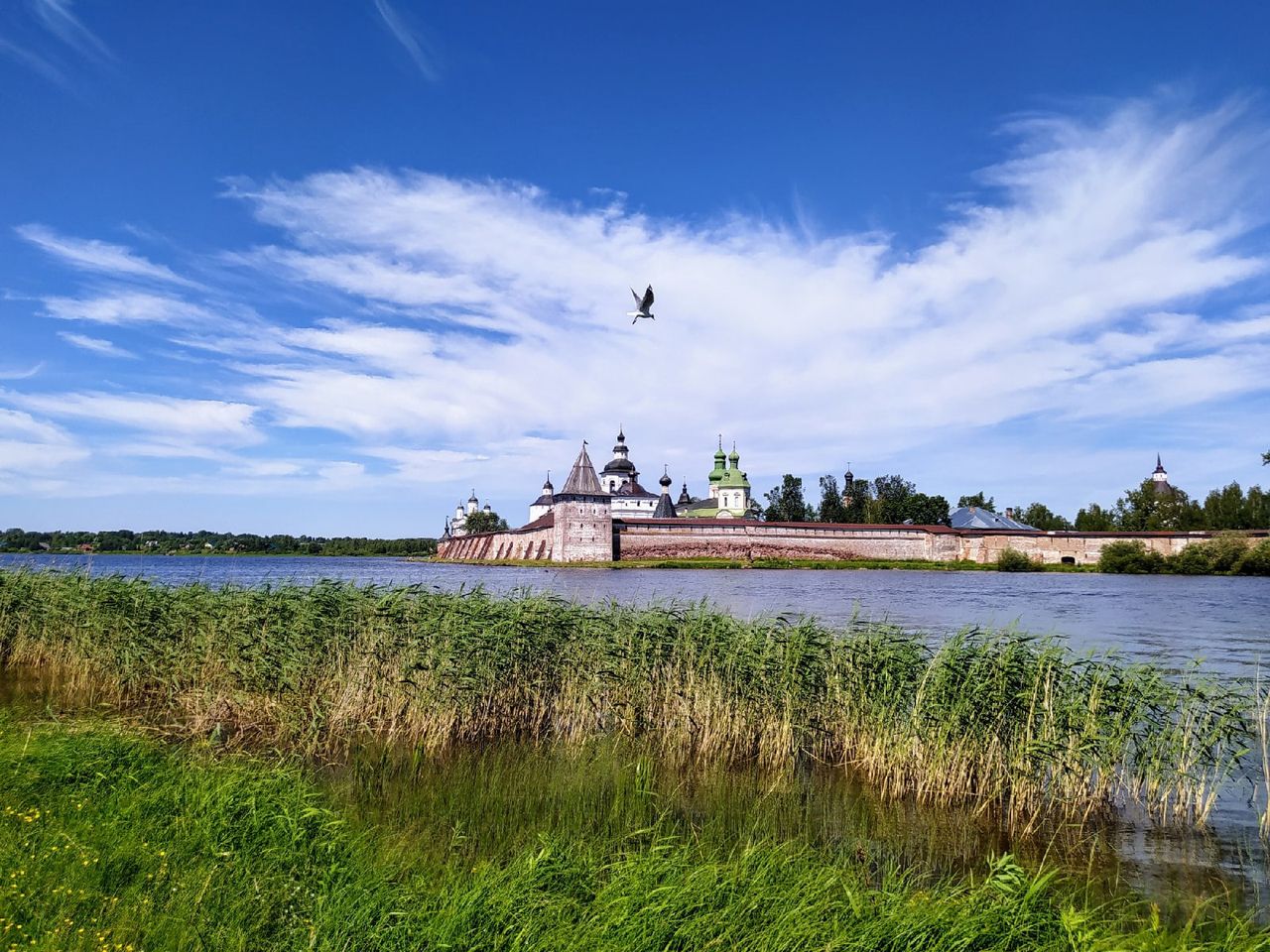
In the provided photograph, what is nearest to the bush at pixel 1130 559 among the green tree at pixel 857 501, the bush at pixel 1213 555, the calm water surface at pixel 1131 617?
the bush at pixel 1213 555

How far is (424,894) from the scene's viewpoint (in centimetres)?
396

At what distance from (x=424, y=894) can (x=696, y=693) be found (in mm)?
4346

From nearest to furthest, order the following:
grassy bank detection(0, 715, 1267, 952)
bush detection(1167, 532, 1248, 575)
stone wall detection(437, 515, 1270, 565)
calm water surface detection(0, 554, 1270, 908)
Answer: grassy bank detection(0, 715, 1267, 952) → calm water surface detection(0, 554, 1270, 908) → bush detection(1167, 532, 1248, 575) → stone wall detection(437, 515, 1270, 565)

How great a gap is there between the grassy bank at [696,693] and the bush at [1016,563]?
53.1m

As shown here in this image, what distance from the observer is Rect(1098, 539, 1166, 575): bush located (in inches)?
2030

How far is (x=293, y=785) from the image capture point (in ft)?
18.2

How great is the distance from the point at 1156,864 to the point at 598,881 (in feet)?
12.7

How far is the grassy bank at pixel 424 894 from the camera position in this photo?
3418 millimetres

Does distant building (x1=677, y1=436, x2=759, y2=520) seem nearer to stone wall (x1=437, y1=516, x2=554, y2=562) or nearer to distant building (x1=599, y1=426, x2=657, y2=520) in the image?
distant building (x1=599, y1=426, x2=657, y2=520)

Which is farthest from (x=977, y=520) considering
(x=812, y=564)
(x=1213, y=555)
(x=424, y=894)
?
(x=424, y=894)

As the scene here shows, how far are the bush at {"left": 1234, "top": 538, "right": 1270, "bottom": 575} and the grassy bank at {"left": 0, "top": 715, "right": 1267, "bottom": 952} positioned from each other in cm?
5049

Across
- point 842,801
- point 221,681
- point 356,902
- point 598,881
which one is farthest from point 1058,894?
point 221,681

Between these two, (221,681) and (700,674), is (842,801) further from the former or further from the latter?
(221,681)

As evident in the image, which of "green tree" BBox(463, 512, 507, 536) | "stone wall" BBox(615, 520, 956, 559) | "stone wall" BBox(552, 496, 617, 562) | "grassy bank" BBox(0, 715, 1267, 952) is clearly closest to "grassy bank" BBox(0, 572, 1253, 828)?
"grassy bank" BBox(0, 715, 1267, 952)
